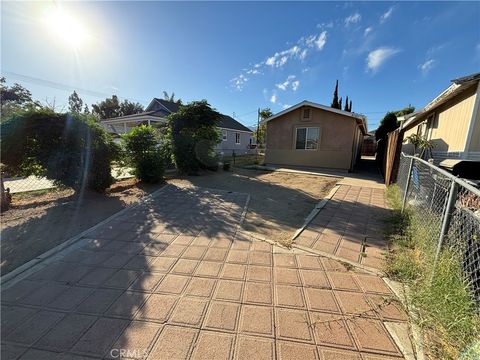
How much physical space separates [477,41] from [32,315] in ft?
35.9

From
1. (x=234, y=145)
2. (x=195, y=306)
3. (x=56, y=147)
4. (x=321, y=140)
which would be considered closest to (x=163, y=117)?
(x=234, y=145)

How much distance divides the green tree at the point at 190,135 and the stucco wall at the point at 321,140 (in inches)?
189

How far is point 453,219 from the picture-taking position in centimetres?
226

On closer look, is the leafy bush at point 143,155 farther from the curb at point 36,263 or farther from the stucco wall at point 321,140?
the stucco wall at point 321,140

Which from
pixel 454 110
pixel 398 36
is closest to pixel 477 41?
pixel 454 110

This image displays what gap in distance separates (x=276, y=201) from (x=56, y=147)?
582 centimetres

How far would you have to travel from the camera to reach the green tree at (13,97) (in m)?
4.82

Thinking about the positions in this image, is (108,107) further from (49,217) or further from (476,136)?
(476,136)

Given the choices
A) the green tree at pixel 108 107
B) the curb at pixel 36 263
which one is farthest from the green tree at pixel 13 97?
the green tree at pixel 108 107

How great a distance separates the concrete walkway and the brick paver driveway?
42 cm

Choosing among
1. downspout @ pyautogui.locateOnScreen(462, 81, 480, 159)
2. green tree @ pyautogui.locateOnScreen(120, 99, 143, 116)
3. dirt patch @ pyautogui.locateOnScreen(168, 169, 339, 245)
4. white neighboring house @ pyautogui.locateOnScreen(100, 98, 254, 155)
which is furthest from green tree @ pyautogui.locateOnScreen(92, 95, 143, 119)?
downspout @ pyautogui.locateOnScreen(462, 81, 480, 159)

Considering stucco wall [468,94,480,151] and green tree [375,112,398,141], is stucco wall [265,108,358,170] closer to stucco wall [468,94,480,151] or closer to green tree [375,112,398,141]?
stucco wall [468,94,480,151]

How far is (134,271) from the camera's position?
259cm

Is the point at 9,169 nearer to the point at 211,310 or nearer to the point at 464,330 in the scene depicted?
the point at 211,310
